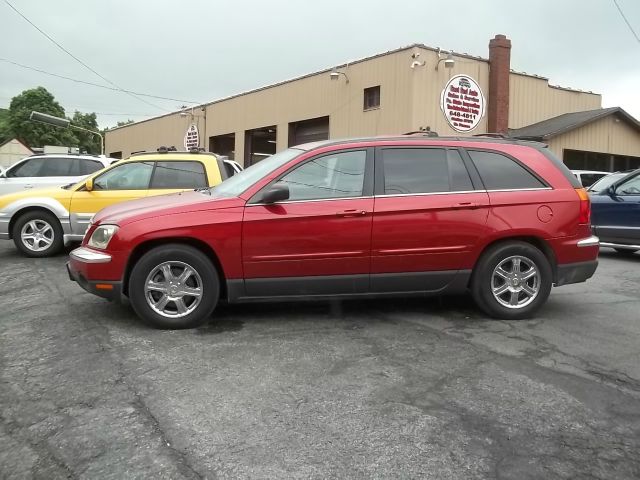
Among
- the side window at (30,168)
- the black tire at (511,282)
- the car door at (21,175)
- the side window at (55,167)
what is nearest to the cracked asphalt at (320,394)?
the black tire at (511,282)

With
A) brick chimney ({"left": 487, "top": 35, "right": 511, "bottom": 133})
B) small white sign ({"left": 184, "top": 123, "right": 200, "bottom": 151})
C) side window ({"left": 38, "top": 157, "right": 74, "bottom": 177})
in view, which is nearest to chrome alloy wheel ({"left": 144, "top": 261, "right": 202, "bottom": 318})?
side window ({"left": 38, "top": 157, "right": 74, "bottom": 177})

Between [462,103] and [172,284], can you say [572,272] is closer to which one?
[172,284]

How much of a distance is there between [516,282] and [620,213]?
17.2 feet

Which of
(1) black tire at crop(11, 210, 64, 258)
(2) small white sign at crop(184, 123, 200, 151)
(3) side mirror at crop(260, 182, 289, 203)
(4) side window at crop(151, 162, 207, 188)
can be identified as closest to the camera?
(3) side mirror at crop(260, 182, 289, 203)

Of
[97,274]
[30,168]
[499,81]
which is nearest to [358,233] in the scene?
[97,274]

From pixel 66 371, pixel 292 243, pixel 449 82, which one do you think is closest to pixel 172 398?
pixel 66 371

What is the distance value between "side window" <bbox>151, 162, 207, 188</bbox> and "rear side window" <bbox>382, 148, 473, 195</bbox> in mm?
4126

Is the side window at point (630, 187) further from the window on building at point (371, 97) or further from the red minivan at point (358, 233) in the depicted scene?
the window on building at point (371, 97)

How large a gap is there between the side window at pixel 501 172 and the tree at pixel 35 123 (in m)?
70.8

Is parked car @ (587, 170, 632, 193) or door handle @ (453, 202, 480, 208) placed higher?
parked car @ (587, 170, 632, 193)

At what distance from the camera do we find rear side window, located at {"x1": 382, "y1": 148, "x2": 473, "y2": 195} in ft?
16.8

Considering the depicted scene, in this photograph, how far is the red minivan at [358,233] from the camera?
4816mm

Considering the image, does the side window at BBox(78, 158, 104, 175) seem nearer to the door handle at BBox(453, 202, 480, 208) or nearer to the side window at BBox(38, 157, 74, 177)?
the side window at BBox(38, 157, 74, 177)

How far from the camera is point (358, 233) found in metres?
4.94
